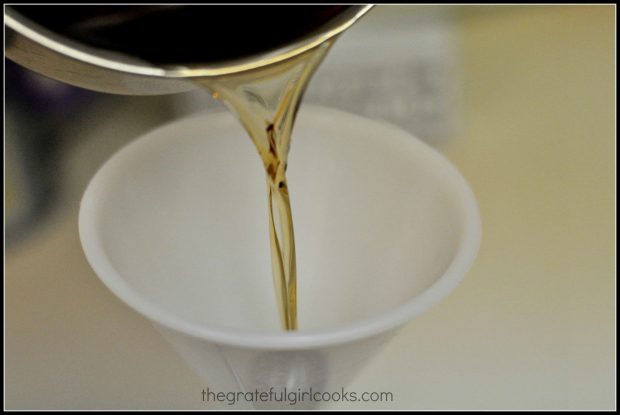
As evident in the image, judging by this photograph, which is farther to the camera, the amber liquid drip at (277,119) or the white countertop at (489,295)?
the white countertop at (489,295)

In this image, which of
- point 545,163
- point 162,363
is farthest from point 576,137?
point 162,363

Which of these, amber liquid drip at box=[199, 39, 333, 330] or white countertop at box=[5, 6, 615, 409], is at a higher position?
amber liquid drip at box=[199, 39, 333, 330]

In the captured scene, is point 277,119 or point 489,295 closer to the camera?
point 277,119

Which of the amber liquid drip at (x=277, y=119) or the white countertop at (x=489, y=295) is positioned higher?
the amber liquid drip at (x=277, y=119)

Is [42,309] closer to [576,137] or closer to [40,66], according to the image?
[40,66]

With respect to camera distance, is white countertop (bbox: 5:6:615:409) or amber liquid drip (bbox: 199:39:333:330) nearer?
amber liquid drip (bbox: 199:39:333:330)
